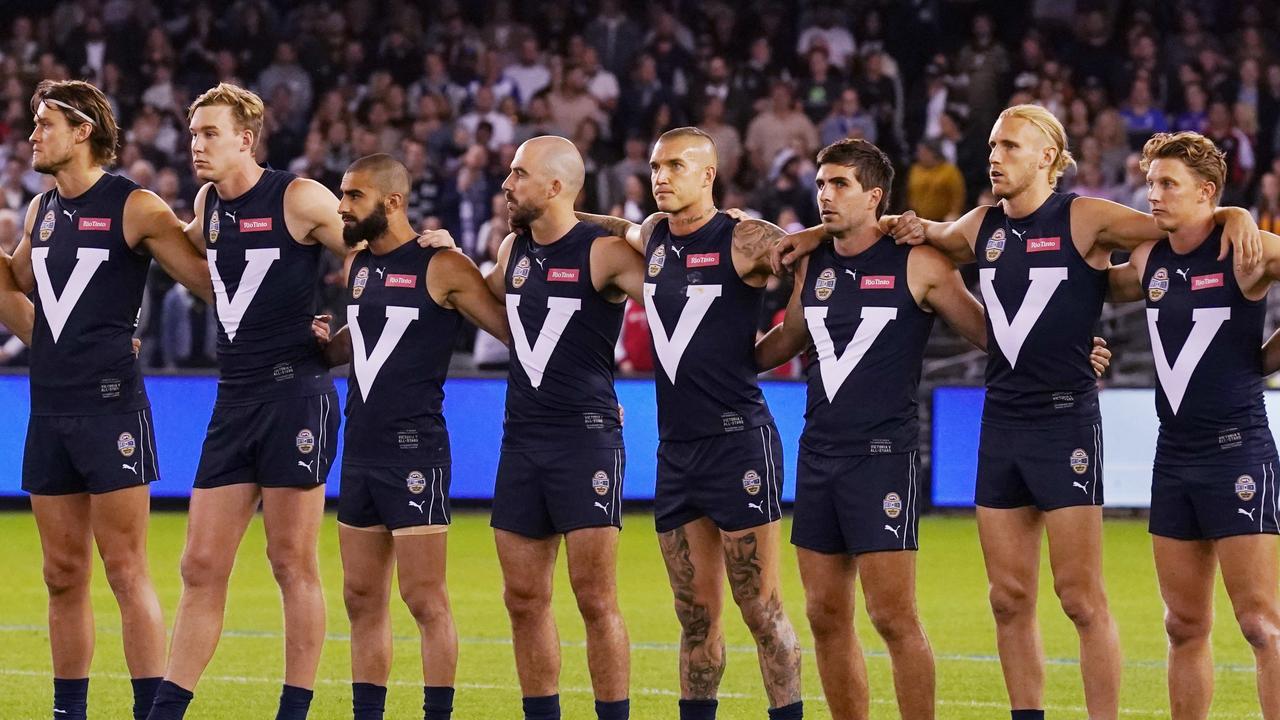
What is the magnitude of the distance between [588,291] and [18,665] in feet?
14.7

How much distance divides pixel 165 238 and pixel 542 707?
2.65 m

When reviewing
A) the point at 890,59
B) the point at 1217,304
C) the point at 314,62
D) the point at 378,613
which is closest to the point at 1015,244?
the point at 1217,304

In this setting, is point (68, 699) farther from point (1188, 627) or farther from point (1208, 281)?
point (1208, 281)

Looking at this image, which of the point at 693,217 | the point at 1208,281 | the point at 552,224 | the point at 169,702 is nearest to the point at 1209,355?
the point at 1208,281

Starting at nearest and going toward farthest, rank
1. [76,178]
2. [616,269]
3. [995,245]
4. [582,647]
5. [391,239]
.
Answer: [995,245], [616,269], [391,239], [76,178], [582,647]

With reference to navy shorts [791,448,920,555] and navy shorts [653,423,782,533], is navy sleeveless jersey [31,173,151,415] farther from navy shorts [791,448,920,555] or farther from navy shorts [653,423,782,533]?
navy shorts [791,448,920,555]

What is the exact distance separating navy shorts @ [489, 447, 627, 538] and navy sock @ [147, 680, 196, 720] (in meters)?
1.48

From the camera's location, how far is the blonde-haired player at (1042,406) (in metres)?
7.36

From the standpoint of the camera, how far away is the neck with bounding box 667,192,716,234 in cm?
764

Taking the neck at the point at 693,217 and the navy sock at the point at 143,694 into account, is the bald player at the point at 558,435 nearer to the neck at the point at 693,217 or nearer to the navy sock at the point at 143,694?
the neck at the point at 693,217

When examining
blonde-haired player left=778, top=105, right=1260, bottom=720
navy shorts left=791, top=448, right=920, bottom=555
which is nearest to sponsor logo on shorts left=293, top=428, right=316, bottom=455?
navy shorts left=791, top=448, right=920, bottom=555

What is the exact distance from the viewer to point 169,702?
7617mm

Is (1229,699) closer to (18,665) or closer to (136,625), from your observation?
(136,625)

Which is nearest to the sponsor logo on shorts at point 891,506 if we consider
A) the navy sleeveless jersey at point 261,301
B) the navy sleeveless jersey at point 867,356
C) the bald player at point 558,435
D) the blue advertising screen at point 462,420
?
the navy sleeveless jersey at point 867,356
